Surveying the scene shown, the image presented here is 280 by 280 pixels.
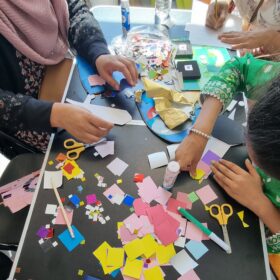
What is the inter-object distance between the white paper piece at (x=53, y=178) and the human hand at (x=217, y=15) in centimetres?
92

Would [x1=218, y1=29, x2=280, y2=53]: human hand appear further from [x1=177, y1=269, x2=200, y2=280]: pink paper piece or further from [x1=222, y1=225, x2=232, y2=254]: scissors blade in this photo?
[x1=177, y1=269, x2=200, y2=280]: pink paper piece

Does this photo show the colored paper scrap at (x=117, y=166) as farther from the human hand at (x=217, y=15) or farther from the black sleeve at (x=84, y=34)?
the human hand at (x=217, y=15)

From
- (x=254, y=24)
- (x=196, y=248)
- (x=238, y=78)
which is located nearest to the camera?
(x=196, y=248)

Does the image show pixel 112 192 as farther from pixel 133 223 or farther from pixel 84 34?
pixel 84 34

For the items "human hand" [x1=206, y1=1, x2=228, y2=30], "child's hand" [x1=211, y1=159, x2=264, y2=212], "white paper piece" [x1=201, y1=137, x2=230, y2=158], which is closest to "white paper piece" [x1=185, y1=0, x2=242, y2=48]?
"human hand" [x1=206, y1=1, x2=228, y2=30]

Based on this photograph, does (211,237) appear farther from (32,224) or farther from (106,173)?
(32,224)

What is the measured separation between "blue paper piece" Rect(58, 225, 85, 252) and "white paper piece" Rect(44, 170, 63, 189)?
0.13m

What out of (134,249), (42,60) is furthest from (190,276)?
(42,60)

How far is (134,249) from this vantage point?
67 cm

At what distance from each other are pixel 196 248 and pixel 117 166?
301 millimetres

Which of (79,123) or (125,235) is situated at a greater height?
(79,123)

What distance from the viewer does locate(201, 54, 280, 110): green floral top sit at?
870mm

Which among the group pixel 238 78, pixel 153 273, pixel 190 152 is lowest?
pixel 153 273

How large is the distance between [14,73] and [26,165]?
32cm
